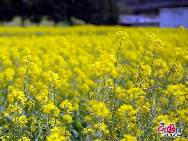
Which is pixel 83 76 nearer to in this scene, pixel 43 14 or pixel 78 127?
pixel 78 127

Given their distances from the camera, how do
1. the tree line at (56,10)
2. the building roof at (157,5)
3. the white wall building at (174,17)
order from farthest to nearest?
the building roof at (157,5)
the tree line at (56,10)
the white wall building at (174,17)

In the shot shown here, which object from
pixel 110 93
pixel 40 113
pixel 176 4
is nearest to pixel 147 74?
pixel 110 93

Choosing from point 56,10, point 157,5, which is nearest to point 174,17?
point 56,10

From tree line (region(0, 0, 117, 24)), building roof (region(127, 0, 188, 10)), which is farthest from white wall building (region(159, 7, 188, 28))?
building roof (region(127, 0, 188, 10))

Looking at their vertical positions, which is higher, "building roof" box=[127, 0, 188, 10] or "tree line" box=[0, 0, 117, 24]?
"tree line" box=[0, 0, 117, 24]

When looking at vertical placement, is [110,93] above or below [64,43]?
above

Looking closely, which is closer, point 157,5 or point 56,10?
point 56,10

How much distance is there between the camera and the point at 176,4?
45562 millimetres

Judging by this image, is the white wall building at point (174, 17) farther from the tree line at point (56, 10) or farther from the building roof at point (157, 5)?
the building roof at point (157, 5)

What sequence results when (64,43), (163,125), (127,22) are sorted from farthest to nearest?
(127,22), (64,43), (163,125)

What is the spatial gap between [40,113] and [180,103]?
1.22m

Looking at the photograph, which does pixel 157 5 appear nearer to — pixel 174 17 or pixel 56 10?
pixel 56 10

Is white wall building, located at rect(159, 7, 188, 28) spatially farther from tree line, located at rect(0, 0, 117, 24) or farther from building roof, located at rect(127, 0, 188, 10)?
building roof, located at rect(127, 0, 188, 10)

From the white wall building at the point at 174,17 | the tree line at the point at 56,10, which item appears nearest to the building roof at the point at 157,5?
the tree line at the point at 56,10
